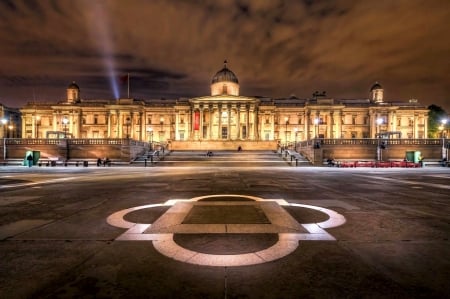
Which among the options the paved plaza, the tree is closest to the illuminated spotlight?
the paved plaza

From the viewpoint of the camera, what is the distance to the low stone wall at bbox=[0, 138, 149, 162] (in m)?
47.5

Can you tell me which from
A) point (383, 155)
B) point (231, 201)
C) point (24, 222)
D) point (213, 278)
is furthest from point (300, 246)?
point (383, 155)

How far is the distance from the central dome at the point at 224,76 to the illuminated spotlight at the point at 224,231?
80540mm

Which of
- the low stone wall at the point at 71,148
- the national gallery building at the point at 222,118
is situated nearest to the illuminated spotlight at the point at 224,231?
the low stone wall at the point at 71,148

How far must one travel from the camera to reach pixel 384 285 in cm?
398

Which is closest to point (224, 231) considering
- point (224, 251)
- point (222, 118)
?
point (224, 251)

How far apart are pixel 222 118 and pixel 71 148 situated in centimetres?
4483

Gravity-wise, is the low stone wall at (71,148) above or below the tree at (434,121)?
below

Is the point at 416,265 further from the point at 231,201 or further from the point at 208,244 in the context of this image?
the point at 231,201

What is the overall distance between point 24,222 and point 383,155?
5240 centimetres

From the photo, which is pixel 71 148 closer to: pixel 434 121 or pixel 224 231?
pixel 224 231

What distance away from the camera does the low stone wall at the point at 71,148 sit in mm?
47500

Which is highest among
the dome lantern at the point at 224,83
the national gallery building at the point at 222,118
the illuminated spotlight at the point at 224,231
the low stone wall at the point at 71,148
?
the dome lantern at the point at 224,83

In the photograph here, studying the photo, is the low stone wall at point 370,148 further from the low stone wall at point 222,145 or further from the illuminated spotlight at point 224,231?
the illuminated spotlight at point 224,231
